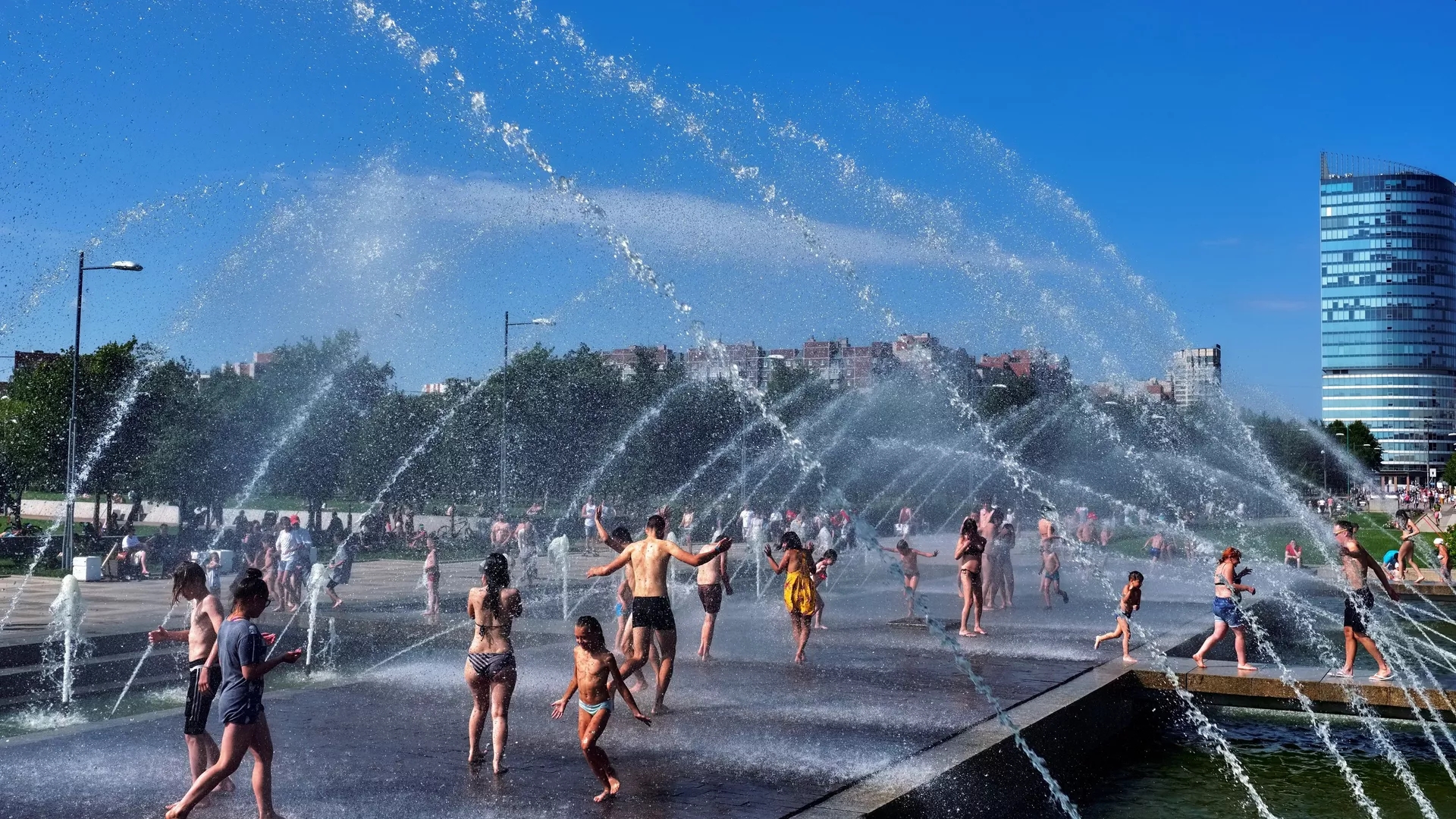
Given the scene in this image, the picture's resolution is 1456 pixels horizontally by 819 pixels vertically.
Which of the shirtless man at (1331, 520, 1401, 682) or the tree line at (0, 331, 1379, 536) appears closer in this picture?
the shirtless man at (1331, 520, 1401, 682)

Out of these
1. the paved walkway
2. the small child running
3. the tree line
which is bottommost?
the paved walkway

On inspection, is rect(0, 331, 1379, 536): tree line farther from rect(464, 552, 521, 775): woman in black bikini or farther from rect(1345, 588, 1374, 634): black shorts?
rect(464, 552, 521, 775): woman in black bikini

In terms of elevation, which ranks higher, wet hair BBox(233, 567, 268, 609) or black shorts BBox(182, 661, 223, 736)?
wet hair BBox(233, 567, 268, 609)

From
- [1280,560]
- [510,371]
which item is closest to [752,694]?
[1280,560]

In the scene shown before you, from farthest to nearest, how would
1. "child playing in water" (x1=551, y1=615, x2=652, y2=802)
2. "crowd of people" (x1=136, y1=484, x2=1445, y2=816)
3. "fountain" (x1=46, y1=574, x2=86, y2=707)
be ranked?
"fountain" (x1=46, y1=574, x2=86, y2=707) → "child playing in water" (x1=551, y1=615, x2=652, y2=802) → "crowd of people" (x1=136, y1=484, x2=1445, y2=816)

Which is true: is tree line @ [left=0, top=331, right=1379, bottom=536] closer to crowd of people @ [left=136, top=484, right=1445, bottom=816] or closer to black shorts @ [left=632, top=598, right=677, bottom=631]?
crowd of people @ [left=136, top=484, right=1445, bottom=816]

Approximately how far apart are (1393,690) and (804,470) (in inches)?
1820

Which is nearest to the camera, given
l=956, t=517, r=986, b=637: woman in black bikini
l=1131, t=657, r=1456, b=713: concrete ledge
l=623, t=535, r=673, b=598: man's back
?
l=623, t=535, r=673, b=598: man's back

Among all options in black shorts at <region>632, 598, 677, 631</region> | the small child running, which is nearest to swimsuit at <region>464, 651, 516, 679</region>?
black shorts at <region>632, 598, 677, 631</region>

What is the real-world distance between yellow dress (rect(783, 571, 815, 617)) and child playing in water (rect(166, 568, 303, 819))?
23.5 ft

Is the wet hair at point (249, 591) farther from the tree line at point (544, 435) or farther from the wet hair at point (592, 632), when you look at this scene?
the tree line at point (544, 435)

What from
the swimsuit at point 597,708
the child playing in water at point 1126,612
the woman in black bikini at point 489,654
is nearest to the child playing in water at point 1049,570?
the child playing in water at point 1126,612

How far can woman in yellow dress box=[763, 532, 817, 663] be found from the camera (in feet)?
43.3

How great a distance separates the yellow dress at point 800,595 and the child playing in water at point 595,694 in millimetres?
5529
